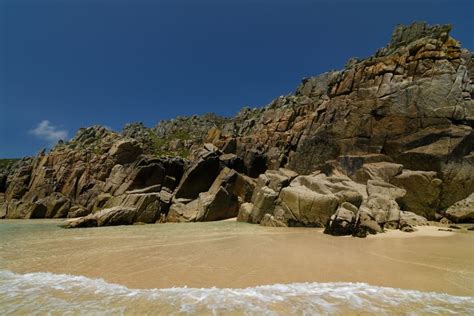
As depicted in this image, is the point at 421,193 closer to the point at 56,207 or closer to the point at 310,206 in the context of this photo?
the point at 310,206

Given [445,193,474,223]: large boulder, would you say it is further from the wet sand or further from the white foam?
the white foam

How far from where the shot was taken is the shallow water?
249 inches

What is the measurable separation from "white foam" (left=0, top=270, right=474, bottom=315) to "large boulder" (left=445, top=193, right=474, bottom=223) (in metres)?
21.5

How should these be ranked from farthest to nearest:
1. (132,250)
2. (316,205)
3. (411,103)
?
1. (411,103)
2. (316,205)
3. (132,250)

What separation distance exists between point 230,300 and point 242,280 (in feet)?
5.30

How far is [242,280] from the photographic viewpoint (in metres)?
8.22

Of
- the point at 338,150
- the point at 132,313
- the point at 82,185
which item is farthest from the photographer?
the point at 82,185

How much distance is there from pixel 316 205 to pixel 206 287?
1710 centimetres

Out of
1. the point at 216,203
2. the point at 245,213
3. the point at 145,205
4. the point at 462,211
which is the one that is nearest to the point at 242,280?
the point at 245,213

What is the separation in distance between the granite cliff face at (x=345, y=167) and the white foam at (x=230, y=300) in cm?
1154

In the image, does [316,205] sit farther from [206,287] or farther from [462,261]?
[206,287]

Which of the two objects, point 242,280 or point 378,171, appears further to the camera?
point 378,171

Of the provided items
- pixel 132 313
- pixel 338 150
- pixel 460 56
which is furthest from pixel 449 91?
pixel 132 313

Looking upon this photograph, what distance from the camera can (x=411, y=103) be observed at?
105 ft
